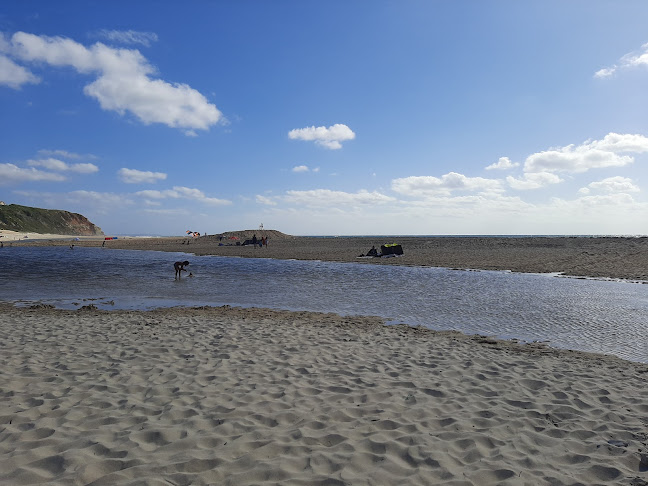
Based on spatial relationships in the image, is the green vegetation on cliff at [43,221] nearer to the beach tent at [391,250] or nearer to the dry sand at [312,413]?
the beach tent at [391,250]

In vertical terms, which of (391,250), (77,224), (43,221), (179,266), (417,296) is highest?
(43,221)

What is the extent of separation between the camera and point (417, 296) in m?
17.1

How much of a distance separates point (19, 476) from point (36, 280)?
23050 millimetres

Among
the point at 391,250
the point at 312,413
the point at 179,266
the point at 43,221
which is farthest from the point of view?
the point at 43,221

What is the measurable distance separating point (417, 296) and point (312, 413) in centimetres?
1248

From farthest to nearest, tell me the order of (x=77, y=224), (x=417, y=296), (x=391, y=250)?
(x=77, y=224) → (x=391, y=250) → (x=417, y=296)

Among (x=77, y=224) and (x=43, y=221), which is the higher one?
(x=43, y=221)

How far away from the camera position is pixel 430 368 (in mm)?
7332

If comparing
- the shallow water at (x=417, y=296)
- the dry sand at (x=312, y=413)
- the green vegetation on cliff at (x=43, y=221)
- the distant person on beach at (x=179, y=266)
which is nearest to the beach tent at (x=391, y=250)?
the shallow water at (x=417, y=296)

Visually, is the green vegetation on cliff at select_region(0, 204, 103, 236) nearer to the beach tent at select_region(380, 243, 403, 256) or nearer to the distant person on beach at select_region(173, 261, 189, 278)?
the distant person on beach at select_region(173, 261, 189, 278)

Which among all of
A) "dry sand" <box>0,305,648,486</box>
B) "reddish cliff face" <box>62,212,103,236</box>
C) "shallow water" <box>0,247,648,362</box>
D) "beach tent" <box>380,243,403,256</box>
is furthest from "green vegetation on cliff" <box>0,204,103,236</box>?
"dry sand" <box>0,305,648,486</box>

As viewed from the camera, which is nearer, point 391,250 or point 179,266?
point 179,266

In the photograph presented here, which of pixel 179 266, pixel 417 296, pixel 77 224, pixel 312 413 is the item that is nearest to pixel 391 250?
pixel 179 266

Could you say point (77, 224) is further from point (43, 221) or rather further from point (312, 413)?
point (312, 413)
